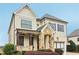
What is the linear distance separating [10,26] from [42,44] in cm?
65

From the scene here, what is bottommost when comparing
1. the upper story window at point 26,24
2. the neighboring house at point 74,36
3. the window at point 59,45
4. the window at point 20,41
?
the window at point 59,45

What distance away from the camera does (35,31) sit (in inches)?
176

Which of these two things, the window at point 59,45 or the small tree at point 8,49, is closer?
the small tree at point 8,49

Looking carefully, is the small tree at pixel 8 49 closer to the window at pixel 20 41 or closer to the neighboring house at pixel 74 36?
the window at pixel 20 41

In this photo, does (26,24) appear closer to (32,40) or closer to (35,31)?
(35,31)

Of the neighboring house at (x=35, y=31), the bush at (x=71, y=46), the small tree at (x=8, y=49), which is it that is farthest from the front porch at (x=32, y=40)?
the bush at (x=71, y=46)

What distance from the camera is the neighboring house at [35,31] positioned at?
4.46 metres

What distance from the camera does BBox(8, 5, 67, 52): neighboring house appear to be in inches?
176

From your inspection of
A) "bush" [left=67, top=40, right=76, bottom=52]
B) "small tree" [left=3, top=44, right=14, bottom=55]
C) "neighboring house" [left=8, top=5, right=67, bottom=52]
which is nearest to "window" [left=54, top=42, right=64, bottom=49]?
"neighboring house" [left=8, top=5, right=67, bottom=52]

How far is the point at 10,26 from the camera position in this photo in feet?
14.6

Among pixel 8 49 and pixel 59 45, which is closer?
pixel 8 49

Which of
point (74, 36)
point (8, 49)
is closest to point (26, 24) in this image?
point (8, 49)
